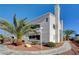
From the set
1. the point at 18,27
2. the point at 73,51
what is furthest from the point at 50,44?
the point at 18,27

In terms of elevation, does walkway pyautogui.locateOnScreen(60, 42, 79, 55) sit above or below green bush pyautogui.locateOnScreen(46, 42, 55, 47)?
below

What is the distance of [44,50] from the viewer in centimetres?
1080

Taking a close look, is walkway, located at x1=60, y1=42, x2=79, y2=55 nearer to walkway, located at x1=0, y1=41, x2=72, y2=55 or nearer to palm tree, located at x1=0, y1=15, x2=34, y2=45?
walkway, located at x1=0, y1=41, x2=72, y2=55

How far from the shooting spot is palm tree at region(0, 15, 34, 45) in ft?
35.4

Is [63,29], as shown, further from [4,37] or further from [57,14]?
[4,37]

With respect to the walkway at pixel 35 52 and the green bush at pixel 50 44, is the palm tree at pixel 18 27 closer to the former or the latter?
the walkway at pixel 35 52

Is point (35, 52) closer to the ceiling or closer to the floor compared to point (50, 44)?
closer to the floor

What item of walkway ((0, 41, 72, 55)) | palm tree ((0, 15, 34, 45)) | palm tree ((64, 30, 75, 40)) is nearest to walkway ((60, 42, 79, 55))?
walkway ((0, 41, 72, 55))

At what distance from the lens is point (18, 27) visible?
1084 centimetres

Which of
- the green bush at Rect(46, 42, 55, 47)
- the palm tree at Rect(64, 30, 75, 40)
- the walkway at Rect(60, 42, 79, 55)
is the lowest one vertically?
the walkway at Rect(60, 42, 79, 55)

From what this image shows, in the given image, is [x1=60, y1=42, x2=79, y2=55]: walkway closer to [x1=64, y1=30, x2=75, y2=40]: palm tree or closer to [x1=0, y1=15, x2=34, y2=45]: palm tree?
[x1=64, y1=30, x2=75, y2=40]: palm tree

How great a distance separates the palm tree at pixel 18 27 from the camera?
10805mm

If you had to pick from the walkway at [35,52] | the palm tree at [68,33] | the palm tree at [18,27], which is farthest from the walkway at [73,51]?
the palm tree at [18,27]

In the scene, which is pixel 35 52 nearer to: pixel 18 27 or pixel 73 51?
pixel 18 27
